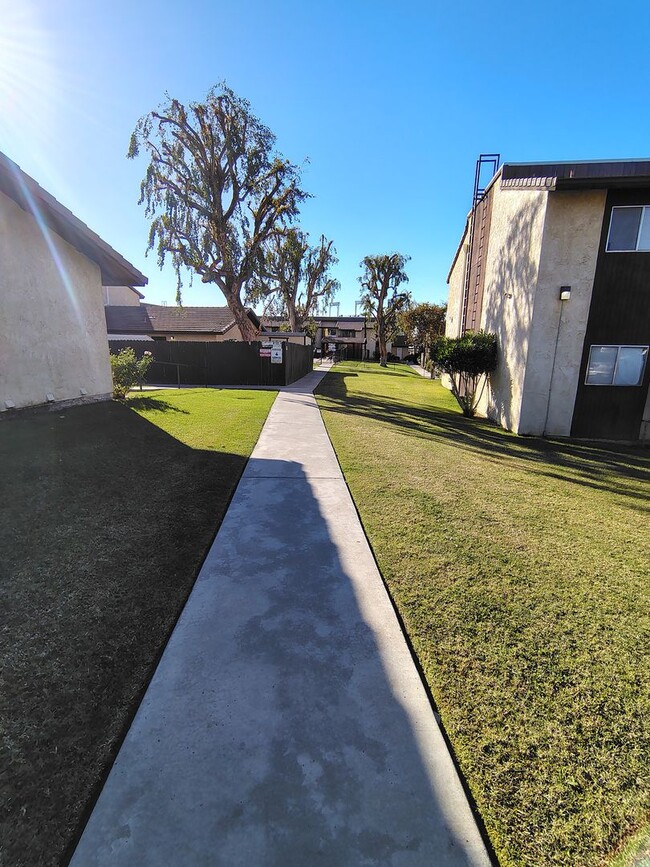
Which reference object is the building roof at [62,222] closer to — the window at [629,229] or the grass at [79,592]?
the grass at [79,592]

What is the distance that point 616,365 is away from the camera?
984 centimetres

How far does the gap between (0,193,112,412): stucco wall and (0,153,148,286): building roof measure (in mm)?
209

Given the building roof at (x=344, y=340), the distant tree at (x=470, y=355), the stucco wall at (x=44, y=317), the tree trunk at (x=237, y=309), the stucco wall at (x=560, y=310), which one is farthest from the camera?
the building roof at (x=344, y=340)

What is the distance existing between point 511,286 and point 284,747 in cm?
1196

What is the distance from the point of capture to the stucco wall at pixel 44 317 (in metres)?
7.80

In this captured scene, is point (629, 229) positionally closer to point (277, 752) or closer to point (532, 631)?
point (532, 631)

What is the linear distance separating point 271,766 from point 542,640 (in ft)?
6.65

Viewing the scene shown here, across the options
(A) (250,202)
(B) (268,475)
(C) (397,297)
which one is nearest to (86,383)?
(B) (268,475)

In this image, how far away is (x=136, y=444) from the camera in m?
7.39

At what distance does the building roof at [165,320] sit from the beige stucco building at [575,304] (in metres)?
20.1

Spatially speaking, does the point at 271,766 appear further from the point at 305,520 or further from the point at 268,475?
the point at 268,475

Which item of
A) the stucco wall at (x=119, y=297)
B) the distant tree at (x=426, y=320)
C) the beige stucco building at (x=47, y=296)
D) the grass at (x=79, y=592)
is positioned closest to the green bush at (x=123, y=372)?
the beige stucco building at (x=47, y=296)

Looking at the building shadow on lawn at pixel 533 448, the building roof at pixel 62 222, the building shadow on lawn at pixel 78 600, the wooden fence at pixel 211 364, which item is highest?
the building roof at pixel 62 222

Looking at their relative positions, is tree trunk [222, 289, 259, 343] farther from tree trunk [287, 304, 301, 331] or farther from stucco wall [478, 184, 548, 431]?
tree trunk [287, 304, 301, 331]
